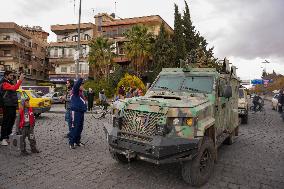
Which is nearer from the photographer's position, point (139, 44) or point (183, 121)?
point (183, 121)

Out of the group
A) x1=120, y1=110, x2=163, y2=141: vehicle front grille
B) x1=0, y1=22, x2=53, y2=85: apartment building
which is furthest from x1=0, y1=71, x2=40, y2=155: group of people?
x1=0, y1=22, x2=53, y2=85: apartment building

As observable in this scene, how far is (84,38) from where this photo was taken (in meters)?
52.5

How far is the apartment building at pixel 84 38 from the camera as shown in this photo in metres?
46.9

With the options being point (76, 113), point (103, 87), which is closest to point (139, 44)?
point (103, 87)

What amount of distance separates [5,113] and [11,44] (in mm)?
43267

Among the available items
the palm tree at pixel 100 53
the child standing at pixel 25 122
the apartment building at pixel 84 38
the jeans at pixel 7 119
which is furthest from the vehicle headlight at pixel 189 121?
the apartment building at pixel 84 38

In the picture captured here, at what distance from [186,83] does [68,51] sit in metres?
48.6

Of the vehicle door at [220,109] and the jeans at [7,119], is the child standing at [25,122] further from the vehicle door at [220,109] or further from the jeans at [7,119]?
the vehicle door at [220,109]

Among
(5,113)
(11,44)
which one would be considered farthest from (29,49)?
(5,113)

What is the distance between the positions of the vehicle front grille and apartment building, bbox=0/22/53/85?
39932 mm

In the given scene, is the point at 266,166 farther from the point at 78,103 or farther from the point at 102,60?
the point at 102,60

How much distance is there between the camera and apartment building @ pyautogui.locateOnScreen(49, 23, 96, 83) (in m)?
50.7

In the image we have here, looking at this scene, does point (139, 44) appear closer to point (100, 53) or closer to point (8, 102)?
point (100, 53)

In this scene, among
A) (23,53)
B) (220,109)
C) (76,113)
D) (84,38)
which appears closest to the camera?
(220,109)
